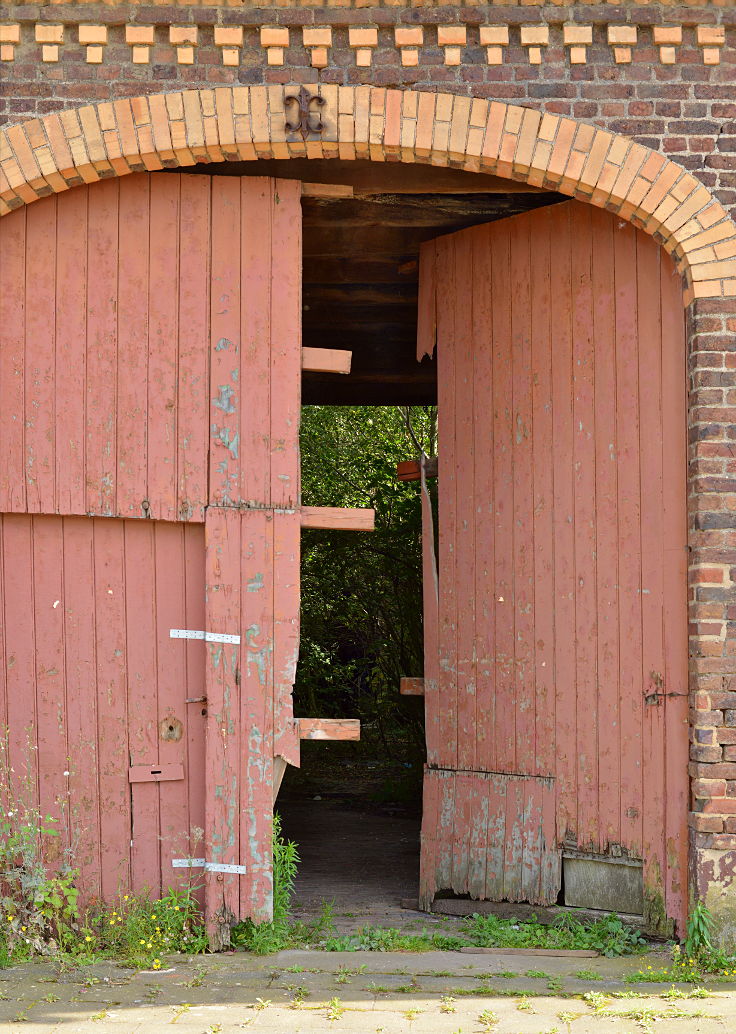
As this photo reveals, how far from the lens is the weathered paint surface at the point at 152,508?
5008mm

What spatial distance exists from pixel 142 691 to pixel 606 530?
2.52 metres

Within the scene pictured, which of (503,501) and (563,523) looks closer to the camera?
(563,523)

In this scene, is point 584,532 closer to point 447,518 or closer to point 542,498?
point 542,498

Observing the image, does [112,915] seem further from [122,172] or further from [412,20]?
[412,20]

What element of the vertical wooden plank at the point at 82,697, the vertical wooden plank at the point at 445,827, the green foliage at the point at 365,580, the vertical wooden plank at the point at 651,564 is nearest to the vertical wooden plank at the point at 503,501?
the vertical wooden plank at the point at 445,827

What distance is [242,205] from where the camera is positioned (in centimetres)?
520

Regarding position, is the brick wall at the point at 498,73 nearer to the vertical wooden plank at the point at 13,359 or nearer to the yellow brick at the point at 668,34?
the yellow brick at the point at 668,34

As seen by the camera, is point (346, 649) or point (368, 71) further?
point (346, 649)

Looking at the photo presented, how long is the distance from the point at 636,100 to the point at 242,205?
1.98 metres

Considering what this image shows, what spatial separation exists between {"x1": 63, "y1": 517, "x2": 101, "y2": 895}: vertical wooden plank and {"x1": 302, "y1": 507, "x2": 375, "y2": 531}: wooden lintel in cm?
108

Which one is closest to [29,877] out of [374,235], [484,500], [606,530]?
[484,500]

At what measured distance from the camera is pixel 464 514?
19.9 feet

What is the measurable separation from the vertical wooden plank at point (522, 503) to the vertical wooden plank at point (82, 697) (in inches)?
85.6

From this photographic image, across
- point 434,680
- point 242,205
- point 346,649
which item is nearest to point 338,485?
point 346,649
